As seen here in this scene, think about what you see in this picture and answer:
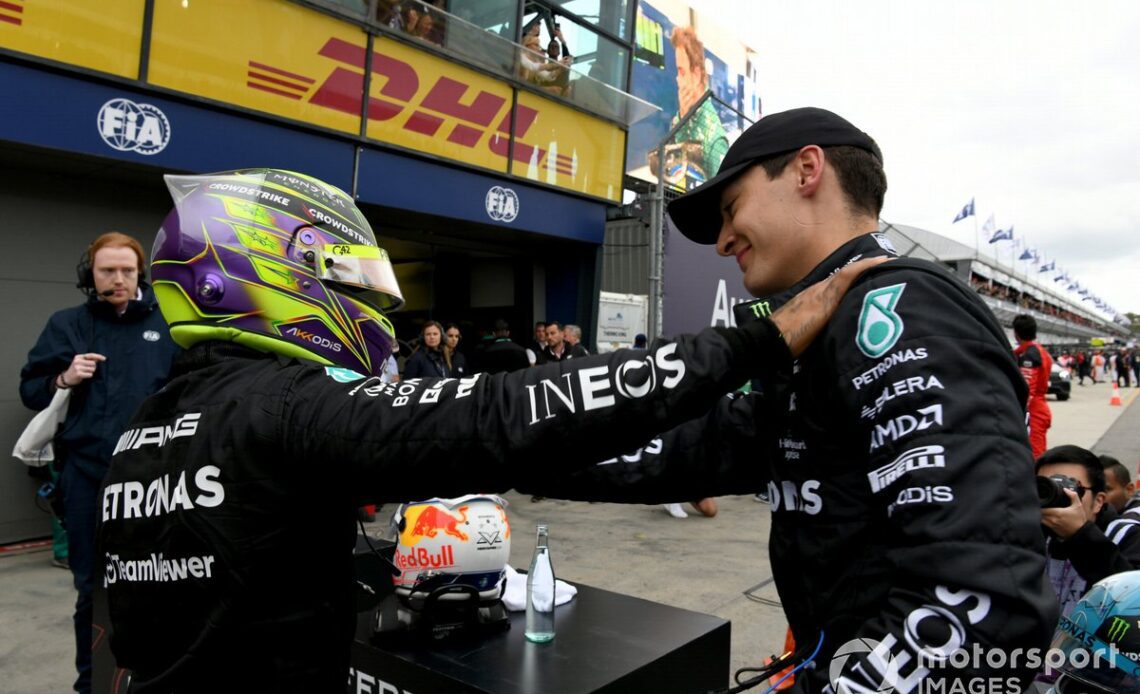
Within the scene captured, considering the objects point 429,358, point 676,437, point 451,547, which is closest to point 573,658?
point 451,547

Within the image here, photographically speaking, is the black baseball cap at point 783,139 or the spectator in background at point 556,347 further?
the spectator in background at point 556,347

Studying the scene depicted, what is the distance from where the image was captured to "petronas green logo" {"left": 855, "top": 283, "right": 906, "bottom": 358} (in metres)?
1.00

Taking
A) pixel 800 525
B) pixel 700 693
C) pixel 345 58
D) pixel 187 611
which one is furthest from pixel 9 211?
pixel 800 525

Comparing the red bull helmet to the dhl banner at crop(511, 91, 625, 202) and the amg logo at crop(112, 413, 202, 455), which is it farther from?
the dhl banner at crop(511, 91, 625, 202)

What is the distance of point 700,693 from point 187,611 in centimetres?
159

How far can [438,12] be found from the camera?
7312mm

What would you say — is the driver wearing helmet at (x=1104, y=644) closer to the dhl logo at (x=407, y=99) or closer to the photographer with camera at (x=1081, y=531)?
the photographer with camera at (x=1081, y=531)

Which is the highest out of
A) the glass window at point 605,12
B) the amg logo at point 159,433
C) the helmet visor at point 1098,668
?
the glass window at point 605,12

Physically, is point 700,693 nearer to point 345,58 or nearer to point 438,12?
point 345,58

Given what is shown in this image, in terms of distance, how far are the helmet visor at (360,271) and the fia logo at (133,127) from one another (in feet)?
15.7

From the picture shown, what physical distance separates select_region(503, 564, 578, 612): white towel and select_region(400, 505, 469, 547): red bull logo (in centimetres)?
24

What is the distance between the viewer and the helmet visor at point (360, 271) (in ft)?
4.99

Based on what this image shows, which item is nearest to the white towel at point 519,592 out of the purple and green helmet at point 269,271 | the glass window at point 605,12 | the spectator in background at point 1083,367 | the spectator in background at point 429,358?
the purple and green helmet at point 269,271

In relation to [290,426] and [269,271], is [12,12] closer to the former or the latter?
[269,271]
